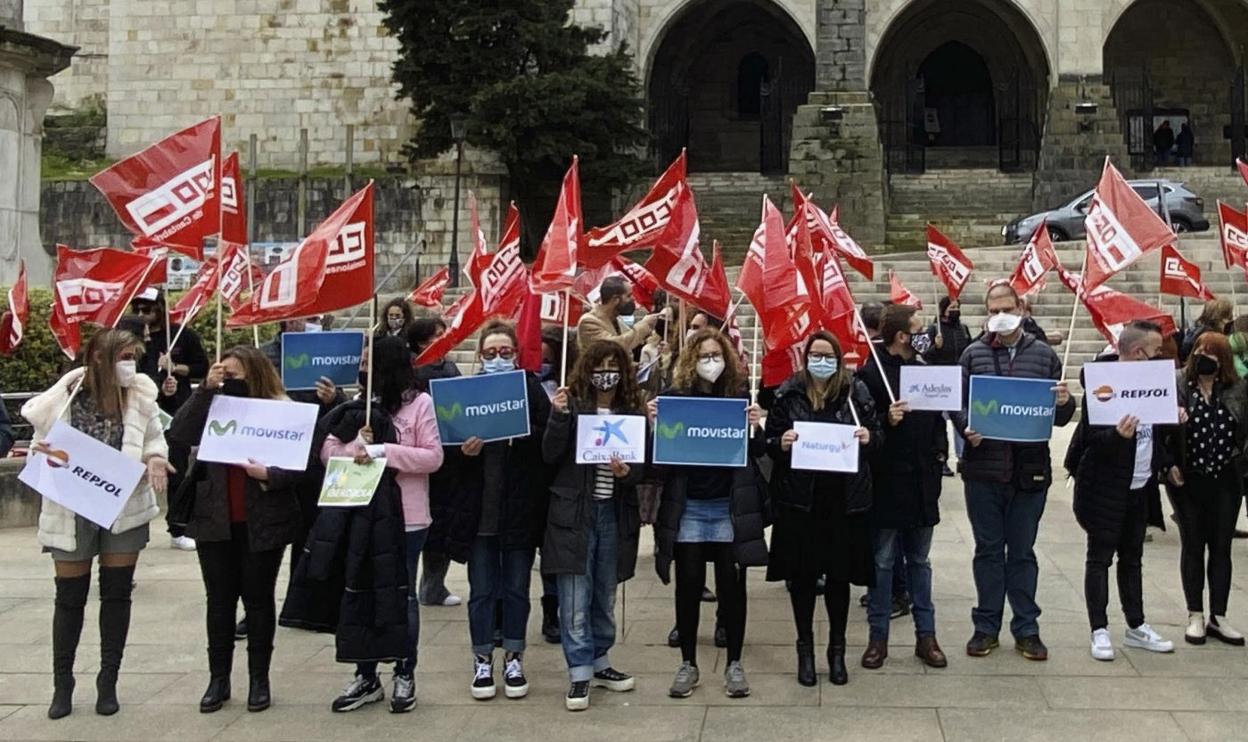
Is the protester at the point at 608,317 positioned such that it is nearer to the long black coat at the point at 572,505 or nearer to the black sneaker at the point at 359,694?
the long black coat at the point at 572,505

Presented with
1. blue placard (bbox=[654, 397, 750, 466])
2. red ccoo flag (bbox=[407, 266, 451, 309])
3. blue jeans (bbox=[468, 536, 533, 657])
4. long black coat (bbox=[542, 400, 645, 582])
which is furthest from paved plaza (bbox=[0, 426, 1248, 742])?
red ccoo flag (bbox=[407, 266, 451, 309])

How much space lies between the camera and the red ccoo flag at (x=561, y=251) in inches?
277

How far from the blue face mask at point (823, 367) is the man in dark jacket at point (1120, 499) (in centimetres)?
141

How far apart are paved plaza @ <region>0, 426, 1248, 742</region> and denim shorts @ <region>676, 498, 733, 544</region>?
78 cm

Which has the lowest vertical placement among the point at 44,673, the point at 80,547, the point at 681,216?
the point at 44,673

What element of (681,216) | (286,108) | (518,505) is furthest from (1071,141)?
(518,505)

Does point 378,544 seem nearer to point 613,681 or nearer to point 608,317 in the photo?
point 613,681

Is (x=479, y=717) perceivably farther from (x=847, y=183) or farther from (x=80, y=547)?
(x=847, y=183)

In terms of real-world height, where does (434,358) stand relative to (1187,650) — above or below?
above

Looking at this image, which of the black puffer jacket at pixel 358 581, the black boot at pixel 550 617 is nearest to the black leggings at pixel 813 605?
the black boot at pixel 550 617

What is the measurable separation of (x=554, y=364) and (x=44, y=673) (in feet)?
10.9

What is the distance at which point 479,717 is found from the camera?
5.86 m

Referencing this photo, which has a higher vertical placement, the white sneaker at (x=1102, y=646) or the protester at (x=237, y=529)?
the protester at (x=237, y=529)

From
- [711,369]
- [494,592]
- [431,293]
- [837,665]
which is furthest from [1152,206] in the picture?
[494,592]
